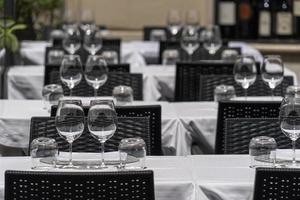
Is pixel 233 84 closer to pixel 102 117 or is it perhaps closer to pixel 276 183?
pixel 102 117

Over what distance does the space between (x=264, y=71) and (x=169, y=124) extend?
→ 0.79 meters

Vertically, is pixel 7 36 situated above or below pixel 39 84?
above

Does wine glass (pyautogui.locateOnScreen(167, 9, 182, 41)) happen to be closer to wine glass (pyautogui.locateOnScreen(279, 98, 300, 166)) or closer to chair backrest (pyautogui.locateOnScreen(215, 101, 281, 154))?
chair backrest (pyautogui.locateOnScreen(215, 101, 281, 154))

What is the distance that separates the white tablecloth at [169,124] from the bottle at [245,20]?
5.51 m

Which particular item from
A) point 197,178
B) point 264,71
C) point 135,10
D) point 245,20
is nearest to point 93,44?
point 264,71

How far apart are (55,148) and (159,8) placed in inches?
316

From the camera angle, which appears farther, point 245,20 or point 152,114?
point 245,20

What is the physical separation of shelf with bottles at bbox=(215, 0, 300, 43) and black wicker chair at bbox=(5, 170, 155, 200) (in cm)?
760

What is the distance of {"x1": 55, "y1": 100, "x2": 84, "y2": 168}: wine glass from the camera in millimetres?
3463

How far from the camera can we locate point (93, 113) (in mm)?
3424

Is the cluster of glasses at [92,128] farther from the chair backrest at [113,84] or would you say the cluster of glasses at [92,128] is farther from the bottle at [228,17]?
the bottle at [228,17]

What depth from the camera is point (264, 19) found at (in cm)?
1037

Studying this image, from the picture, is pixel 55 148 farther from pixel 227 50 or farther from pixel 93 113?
pixel 227 50

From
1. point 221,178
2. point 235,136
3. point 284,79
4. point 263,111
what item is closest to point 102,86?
point 284,79
